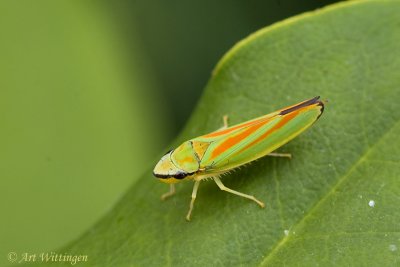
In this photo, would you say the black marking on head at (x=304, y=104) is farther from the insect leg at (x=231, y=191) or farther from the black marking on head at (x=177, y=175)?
the black marking on head at (x=177, y=175)

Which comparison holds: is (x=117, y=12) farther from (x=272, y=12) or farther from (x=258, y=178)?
(x=258, y=178)

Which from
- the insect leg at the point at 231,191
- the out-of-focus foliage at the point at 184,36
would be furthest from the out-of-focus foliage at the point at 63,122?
the insect leg at the point at 231,191

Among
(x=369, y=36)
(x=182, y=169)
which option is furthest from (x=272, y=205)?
(x=369, y=36)

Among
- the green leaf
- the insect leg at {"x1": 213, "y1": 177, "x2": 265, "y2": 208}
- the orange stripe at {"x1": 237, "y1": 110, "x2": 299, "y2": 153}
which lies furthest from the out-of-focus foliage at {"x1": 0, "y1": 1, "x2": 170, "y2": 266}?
the orange stripe at {"x1": 237, "y1": 110, "x2": 299, "y2": 153}

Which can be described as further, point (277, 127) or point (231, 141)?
point (231, 141)

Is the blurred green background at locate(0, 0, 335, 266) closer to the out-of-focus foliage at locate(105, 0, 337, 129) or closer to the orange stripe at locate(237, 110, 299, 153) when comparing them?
the out-of-focus foliage at locate(105, 0, 337, 129)

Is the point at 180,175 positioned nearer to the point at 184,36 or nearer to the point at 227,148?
the point at 227,148

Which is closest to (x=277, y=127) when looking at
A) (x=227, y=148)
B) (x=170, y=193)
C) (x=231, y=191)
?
(x=227, y=148)
